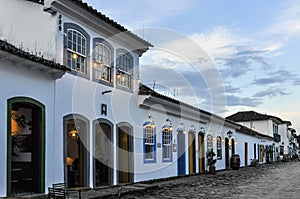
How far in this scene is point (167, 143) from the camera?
20.5 meters

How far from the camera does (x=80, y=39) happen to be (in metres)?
13.7

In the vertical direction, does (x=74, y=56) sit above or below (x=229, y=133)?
above

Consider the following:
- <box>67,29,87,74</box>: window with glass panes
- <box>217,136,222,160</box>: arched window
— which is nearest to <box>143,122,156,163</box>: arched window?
<box>67,29,87,74</box>: window with glass panes

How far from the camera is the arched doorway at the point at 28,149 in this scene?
448 inches

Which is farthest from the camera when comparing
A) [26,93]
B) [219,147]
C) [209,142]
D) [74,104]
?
[219,147]

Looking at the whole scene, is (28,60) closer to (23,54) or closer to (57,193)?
(23,54)

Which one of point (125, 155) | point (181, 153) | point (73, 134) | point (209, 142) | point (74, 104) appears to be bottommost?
point (181, 153)

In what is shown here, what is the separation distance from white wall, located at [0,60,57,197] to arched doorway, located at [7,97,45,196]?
228 mm

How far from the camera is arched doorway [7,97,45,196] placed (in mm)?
11375

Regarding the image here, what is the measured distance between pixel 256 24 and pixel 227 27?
45.9 inches

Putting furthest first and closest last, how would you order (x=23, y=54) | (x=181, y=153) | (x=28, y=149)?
(x=181, y=153) → (x=28, y=149) → (x=23, y=54)

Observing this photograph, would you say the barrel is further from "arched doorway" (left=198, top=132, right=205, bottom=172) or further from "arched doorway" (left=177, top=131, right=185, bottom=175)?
"arched doorway" (left=177, top=131, right=185, bottom=175)

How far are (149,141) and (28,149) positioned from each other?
7.58m

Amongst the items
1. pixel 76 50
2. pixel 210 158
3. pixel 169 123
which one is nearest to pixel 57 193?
pixel 76 50
